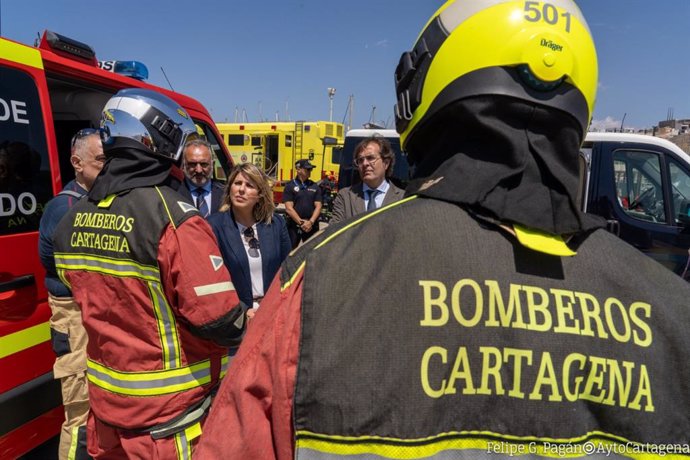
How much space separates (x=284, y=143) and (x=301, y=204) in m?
7.62

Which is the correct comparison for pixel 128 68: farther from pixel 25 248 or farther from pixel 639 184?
pixel 639 184

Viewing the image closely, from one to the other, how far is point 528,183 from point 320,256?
16.2 inches

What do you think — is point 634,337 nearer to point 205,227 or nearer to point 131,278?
point 205,227

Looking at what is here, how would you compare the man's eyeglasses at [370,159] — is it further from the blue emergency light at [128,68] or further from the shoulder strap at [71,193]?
the shoulder strap at [71,193]

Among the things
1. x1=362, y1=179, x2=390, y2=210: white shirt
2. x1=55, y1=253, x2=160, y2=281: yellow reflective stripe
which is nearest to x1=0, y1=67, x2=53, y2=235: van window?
x1=55, y1=253, x2=160, y2=281: yellow reflective stripe

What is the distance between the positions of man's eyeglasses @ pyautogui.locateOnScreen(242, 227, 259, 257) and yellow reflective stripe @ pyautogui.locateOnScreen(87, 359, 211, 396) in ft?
3.57

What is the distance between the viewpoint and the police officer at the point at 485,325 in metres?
0.72

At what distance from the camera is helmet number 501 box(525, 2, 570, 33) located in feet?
2.64

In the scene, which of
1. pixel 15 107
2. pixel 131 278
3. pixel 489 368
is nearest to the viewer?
pixel 489 368

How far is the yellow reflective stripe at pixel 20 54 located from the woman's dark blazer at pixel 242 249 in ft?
4.24

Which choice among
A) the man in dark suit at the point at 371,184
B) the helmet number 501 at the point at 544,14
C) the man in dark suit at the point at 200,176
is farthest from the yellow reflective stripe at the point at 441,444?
the man in dark suit at the point at 200,176

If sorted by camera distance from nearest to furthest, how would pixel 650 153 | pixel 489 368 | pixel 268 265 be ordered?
pixel 489 368 → pixel 268 265 → pixel 650 153

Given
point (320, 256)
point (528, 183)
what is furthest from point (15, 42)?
point (528, 183)

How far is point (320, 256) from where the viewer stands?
0.75m
